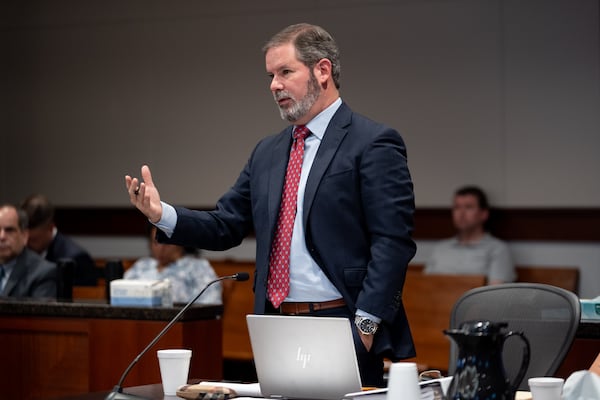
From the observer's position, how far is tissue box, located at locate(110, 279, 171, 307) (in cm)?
425

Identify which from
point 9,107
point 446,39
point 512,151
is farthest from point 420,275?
point 9,107

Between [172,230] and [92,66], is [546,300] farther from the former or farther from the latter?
[92,66]

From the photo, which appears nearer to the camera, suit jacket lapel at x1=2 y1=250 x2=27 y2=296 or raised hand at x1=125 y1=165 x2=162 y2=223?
raised hand at x1=125 y1=165 x2=162 y2=223

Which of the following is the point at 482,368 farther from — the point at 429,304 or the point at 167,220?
the point at 429,304

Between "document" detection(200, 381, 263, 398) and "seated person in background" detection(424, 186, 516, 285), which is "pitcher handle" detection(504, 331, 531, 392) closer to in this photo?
"document" detection(200, 381, 263, 398)

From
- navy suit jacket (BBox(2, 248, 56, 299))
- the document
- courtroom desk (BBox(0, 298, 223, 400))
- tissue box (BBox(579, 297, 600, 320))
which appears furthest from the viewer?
navy suit jacket (BBox(2, 248, 56, 299))

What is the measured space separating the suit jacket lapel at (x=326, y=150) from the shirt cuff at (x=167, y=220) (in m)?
0.37

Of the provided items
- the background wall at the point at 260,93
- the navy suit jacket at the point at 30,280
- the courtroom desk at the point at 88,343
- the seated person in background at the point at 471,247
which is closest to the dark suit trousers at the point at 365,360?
the courtroom desk at the point at 88,343

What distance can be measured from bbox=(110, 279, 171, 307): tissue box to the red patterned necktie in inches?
53.5

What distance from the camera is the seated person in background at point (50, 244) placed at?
578cm

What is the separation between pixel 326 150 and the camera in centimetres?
302

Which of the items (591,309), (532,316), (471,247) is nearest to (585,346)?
(591,309)

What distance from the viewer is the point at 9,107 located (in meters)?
8.23

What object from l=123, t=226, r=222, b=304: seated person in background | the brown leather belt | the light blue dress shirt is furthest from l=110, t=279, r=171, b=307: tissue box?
the brown leather belt
